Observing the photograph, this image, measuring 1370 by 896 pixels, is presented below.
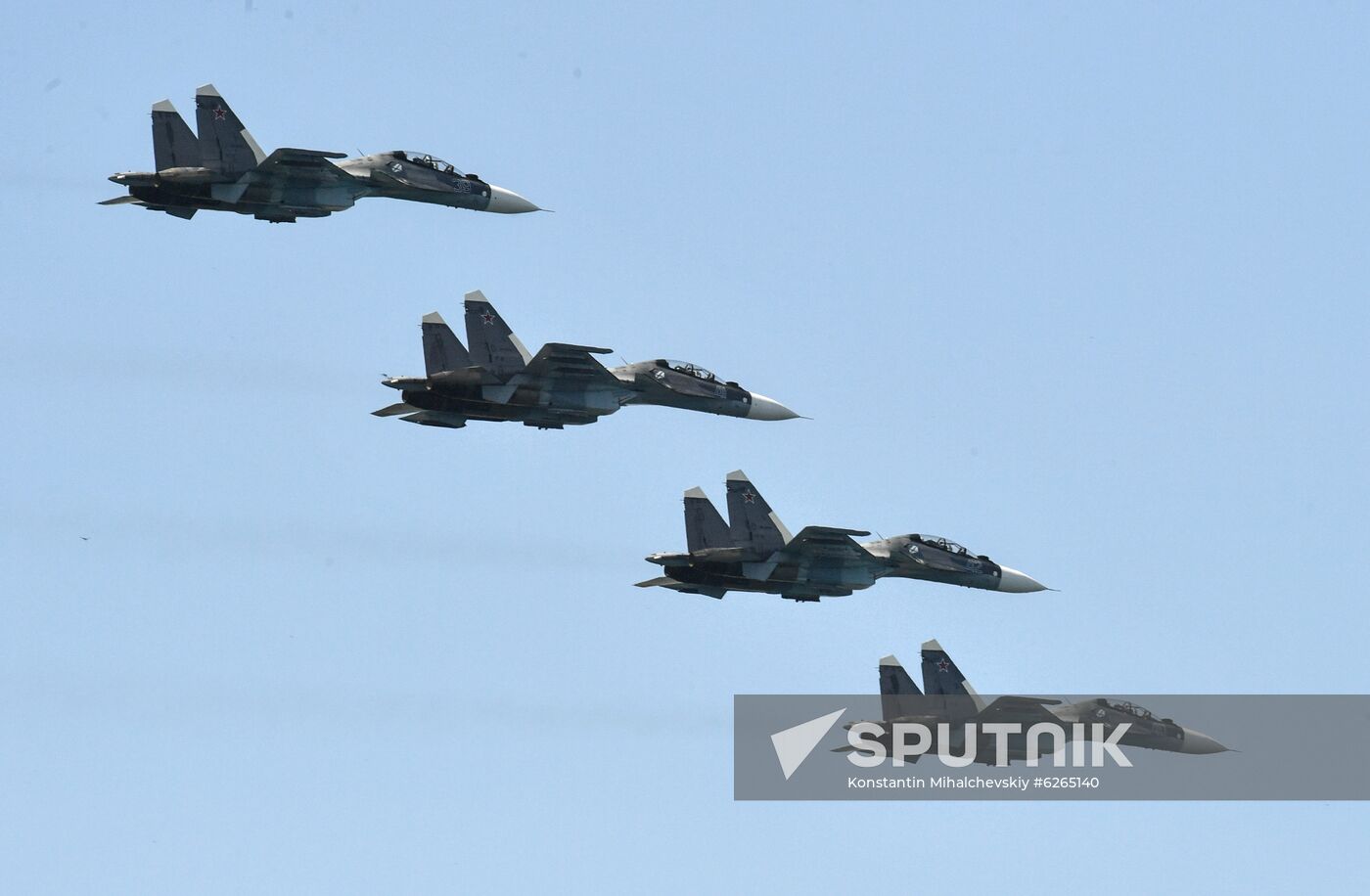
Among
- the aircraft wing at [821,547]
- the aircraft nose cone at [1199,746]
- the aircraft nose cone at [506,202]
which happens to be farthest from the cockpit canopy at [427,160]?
the aircraft nose cone at [1199,746]

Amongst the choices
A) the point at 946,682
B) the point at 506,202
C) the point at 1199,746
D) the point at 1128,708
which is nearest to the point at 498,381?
the point at 506,202

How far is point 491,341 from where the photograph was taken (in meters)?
80.3

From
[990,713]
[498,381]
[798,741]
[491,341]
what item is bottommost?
[798,741]

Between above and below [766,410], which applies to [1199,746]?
below

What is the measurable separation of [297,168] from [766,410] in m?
20.8

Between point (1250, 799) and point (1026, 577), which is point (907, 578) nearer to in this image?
point (1026, 577)

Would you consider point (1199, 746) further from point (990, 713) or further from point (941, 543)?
point (941, 543)

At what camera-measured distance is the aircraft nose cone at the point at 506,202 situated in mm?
84000

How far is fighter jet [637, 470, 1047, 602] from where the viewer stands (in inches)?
3211

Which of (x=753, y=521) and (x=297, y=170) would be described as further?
(x=753, y=521)

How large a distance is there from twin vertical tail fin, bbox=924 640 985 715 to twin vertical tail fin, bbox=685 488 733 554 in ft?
40.3

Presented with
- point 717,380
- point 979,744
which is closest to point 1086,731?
point 979,744

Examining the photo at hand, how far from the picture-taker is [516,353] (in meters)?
80.2

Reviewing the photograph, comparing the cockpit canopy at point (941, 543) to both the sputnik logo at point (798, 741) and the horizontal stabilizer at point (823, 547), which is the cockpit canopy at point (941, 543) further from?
the sputnik logo at point (798, 741)
